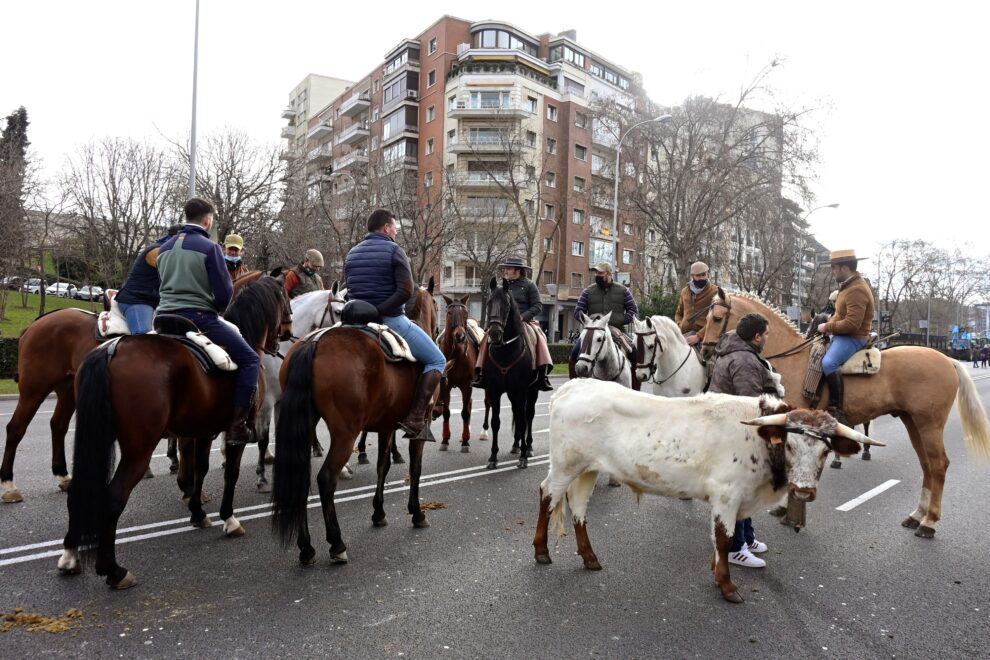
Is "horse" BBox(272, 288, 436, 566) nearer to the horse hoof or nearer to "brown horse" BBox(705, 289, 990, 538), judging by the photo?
the horse hoof

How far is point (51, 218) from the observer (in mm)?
29250

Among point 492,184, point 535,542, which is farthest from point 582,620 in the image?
point 492,184

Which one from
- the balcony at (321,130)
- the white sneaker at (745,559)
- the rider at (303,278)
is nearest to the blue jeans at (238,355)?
the rider at (303,278)

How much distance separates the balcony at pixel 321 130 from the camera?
6756cm

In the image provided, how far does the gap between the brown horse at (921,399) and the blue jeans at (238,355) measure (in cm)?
552

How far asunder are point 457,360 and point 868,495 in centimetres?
576

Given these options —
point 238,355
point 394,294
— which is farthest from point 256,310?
point 394,294

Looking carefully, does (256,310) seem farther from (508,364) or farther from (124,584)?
(508,364)

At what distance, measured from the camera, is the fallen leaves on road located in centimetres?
342

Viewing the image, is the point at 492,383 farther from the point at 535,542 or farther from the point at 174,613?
the point at 174,613

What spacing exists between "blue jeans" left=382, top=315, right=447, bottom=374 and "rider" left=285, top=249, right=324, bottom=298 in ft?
10.8

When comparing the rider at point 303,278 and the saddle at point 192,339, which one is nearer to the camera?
the saddle at point 192,339

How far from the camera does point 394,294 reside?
5.44 metres

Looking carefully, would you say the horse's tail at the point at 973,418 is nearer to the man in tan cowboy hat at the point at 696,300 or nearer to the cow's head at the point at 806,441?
the man in tan cowboy hat at the point at 696,300
